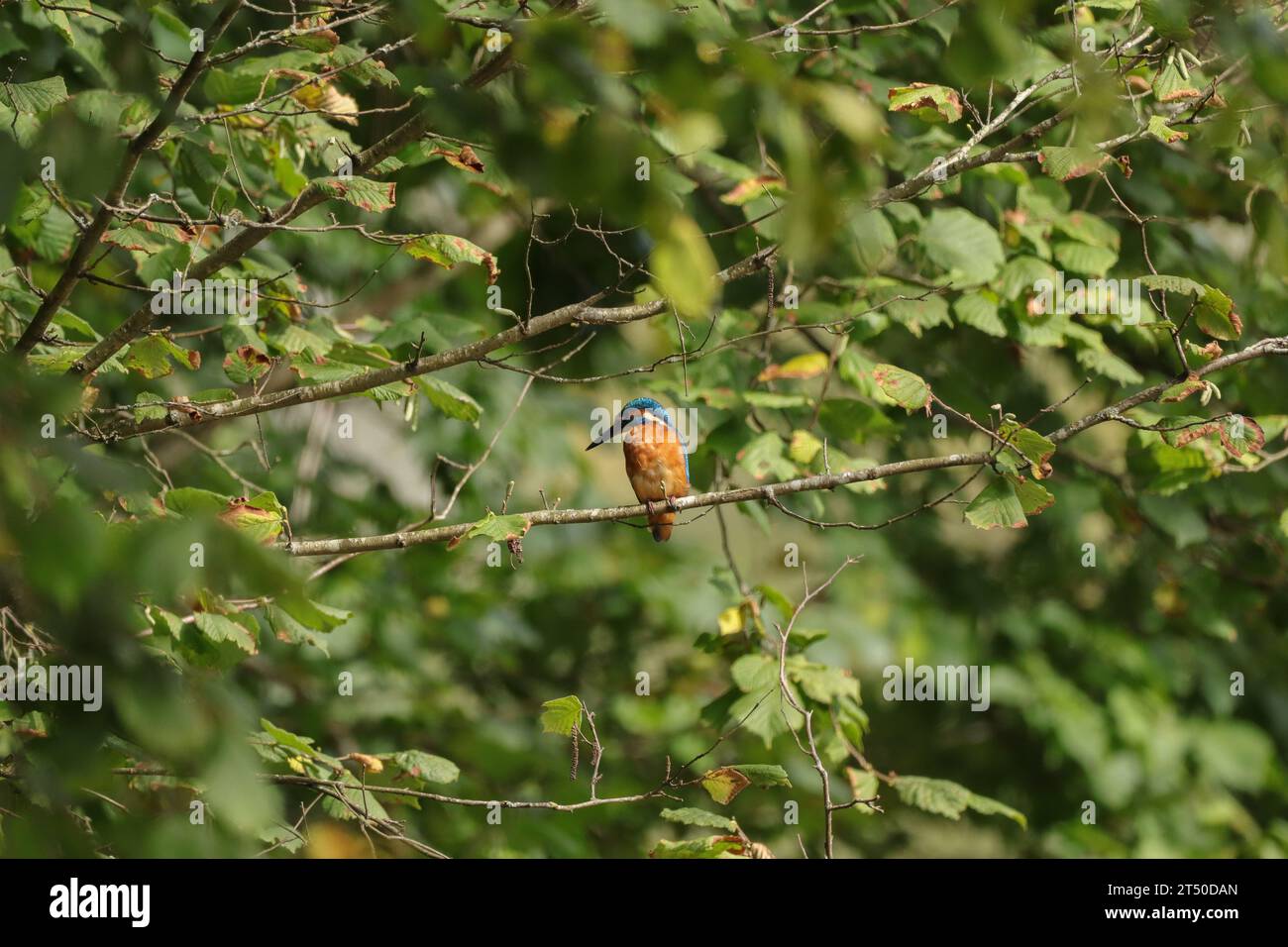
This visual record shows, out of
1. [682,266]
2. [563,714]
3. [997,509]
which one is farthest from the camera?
[563,714]

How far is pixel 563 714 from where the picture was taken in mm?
2963

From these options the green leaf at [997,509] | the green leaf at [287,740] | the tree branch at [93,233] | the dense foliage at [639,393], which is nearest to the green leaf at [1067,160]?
the dense foliage at [639,393]

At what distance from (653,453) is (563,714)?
1654 millimetres

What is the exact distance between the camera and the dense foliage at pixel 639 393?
1.11 meters

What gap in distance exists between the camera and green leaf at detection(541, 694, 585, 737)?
2.93 meters

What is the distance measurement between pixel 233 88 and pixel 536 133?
2639 mm

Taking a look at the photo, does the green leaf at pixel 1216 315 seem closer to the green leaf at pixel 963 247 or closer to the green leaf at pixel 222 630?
the green leaf at pixel 963 247

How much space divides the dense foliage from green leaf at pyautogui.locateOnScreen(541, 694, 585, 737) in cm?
2

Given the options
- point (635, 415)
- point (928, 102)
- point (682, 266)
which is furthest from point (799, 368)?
point (682, 266)

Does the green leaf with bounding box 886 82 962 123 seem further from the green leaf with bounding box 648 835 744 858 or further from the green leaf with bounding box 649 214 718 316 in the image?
the green leaf with bounding box 649 214 718 316

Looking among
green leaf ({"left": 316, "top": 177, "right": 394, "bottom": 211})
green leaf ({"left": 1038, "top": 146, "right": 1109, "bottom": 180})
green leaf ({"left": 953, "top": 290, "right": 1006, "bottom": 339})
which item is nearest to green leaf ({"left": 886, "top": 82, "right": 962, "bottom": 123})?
green leaf ({"left": 1038, "top": 146, "right": 1109, "bottom": 180})

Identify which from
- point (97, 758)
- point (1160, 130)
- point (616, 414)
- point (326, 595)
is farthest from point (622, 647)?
point (97, 758)

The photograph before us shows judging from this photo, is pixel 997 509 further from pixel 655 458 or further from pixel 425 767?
pixel 655 458

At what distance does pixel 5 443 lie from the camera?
1063mm
